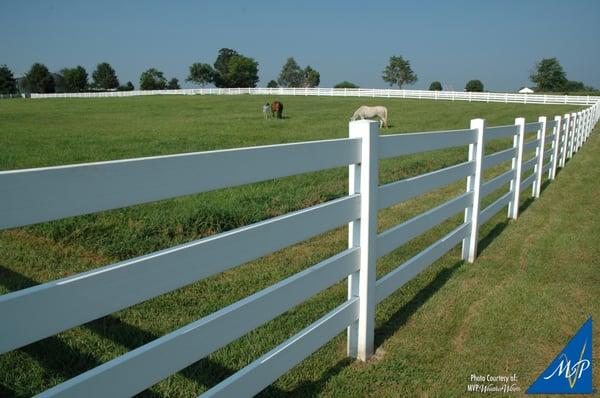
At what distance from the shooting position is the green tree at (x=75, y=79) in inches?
4683

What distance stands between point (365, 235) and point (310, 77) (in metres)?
130

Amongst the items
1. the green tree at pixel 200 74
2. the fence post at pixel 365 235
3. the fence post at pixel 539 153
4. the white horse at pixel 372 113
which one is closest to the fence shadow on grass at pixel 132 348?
the fence post at pixel 365 235

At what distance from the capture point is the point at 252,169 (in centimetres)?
225

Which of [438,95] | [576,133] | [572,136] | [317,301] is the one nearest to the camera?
[317,301]

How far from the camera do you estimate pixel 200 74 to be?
4658 inches

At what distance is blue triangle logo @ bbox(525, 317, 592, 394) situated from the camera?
3.00 metres

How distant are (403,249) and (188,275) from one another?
390 centimetres

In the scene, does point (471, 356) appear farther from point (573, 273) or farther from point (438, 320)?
point (573, 273)

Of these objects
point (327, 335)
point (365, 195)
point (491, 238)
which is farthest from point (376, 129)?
point (491, 238)

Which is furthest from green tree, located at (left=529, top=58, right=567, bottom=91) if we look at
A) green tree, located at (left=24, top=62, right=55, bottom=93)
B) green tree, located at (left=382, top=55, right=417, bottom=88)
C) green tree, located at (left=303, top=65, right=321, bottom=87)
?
green tree, located at (left=24, top=62, right=55, bottom=93)

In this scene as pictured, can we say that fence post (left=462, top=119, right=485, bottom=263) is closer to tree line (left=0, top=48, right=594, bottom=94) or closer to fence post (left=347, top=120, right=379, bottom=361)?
fence post (left=347, top=120, right=379, bottom=361)

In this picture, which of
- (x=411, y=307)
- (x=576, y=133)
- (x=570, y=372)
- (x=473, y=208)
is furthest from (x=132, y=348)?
(x=576, y=133)

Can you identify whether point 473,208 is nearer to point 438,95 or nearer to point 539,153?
point 539,153

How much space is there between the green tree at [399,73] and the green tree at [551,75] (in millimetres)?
28370
